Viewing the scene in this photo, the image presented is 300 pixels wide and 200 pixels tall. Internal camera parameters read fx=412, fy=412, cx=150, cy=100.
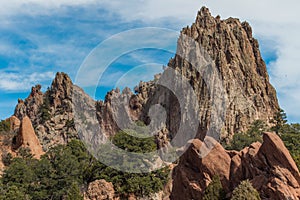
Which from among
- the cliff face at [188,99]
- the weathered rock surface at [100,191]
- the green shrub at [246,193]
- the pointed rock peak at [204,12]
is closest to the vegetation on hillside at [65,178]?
the weathered rock surface at [100,191]

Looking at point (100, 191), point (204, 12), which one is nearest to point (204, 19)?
point (204, 12)

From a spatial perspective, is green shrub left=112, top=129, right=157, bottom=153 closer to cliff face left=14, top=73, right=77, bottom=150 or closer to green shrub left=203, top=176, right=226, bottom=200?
green shrub left=203, top=176, right=226, bottom=200

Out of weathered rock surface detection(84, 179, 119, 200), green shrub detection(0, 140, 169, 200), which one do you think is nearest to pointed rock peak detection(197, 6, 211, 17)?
green shrub detection(0, 140, 169, 200)

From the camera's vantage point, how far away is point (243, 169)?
2733 centimetres

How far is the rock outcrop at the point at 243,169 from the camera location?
24.1 meters

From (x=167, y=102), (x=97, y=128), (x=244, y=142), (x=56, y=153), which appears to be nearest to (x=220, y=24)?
(x=167, y=102)

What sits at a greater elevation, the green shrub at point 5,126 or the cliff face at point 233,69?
the cliff face at point 233,69

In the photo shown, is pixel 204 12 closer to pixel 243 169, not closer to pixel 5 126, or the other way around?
pixel 5 126

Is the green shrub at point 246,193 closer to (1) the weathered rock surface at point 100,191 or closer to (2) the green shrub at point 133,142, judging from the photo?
(1) the weathered rock surface at point 100,191

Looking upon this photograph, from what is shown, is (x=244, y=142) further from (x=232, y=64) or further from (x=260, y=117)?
(x=232, y=64)

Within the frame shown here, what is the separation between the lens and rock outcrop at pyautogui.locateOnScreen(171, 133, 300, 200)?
78.9 feet

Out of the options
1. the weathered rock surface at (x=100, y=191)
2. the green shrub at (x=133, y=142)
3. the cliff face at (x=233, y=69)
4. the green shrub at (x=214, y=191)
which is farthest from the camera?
the cliff face at (x=233, y=69)

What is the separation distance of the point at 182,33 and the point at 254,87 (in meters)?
22.9

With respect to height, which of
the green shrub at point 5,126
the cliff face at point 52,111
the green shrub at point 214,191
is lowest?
the green shrub at point 214,191
